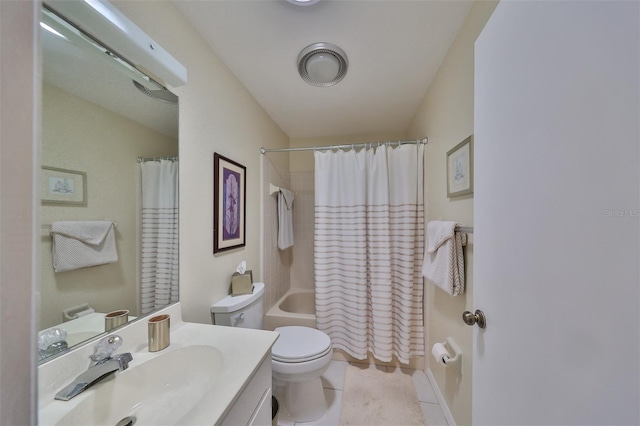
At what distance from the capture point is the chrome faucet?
0.60m

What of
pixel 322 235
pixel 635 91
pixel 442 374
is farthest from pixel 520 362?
pixel 322 235

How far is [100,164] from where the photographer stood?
0.76m

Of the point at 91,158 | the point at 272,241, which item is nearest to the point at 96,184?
the point at 91,158

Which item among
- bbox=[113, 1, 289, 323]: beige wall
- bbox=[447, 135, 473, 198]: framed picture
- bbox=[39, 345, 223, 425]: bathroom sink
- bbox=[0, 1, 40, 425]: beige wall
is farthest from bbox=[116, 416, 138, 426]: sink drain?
bbox=[447, 135, 473, 198]: framed picture

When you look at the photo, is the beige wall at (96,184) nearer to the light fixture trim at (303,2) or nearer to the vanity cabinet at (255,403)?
the vanity cabinet at (255,403)

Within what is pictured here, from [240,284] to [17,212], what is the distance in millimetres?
1392

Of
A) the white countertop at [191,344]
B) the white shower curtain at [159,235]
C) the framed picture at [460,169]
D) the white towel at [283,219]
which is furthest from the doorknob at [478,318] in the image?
the white towel at [283,219]

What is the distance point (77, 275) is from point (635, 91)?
135cm

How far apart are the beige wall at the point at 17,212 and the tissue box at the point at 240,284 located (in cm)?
133

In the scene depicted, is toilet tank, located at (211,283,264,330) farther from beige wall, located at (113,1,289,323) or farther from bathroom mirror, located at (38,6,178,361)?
bathroom mirror, located at (38,6,178,361)

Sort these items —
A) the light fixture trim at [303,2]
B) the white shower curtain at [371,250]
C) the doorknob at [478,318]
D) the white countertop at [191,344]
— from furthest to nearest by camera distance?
1. the white shower curtain at [371,250]
2. the light fixture trim at [303,2]
3. the doorknob at [478,318]
4. the white countertop at [191,344]

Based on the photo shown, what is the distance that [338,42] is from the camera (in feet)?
4.19

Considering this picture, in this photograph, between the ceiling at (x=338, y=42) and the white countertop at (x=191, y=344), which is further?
the ceiling at (x=338, y=42)

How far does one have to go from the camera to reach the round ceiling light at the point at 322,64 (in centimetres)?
131
